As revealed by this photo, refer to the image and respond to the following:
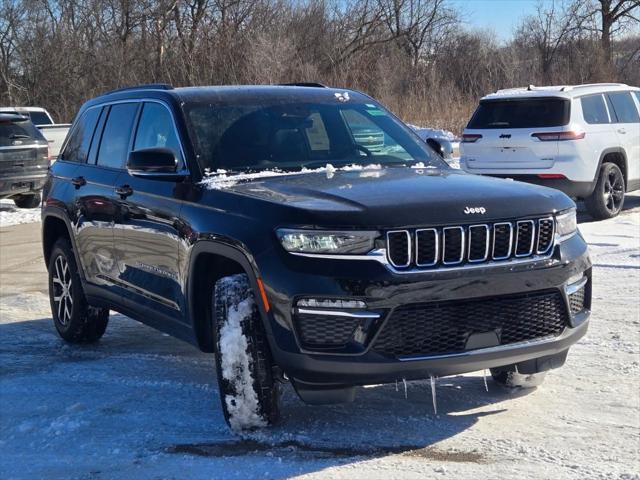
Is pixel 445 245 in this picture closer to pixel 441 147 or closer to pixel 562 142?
pixel 441 147

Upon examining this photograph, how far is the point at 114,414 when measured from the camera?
4.99 m

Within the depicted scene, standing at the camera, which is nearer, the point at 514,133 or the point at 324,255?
the point at 324,255

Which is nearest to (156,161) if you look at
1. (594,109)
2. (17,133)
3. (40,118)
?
(594,109)

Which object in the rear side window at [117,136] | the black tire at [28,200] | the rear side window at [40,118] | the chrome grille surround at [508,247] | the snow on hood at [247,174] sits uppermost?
the rear side window at [40,118]

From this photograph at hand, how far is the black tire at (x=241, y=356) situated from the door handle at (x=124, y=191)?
4.57 feet

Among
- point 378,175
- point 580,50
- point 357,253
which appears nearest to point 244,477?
point 357,253

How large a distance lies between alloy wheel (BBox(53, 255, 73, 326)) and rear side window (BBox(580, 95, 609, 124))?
762 centimetres

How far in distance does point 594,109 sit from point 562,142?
100 centimetres

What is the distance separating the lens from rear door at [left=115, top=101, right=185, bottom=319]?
16.7 ft

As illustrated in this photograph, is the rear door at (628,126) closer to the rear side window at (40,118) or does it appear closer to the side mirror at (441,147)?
the side mirror at (441,147)

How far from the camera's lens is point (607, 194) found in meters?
12.1

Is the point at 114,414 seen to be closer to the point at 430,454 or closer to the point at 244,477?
the point at 244,477

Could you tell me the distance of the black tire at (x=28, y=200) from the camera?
17.1 meters

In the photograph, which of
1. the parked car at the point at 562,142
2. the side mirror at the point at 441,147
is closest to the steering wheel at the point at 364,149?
the side mirror at the point at 441,147
